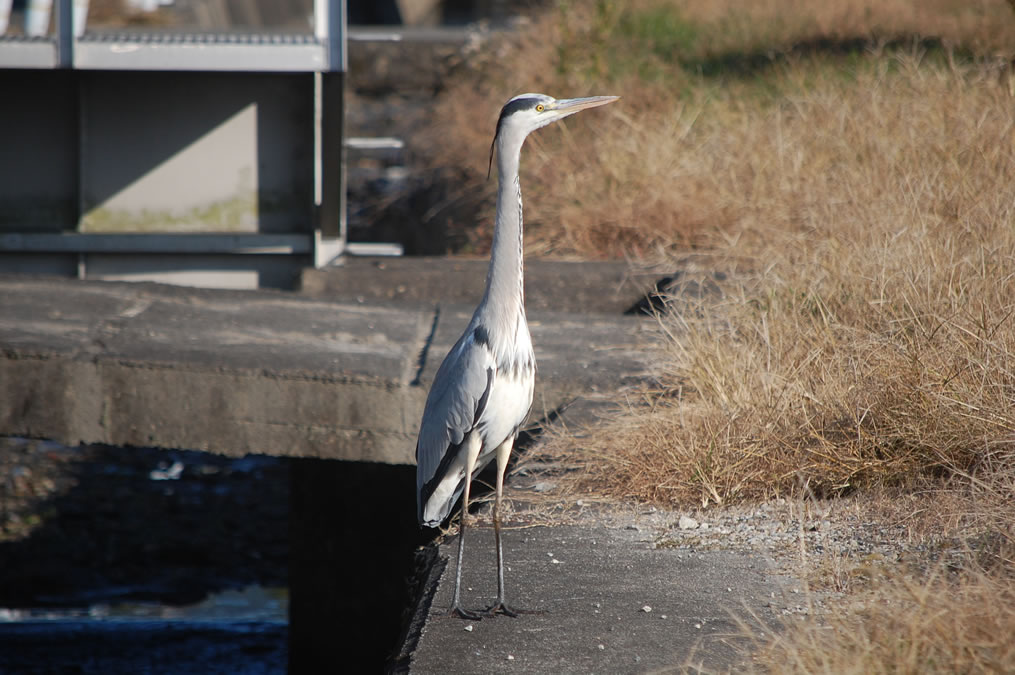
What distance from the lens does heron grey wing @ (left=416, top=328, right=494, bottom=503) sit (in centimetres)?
330

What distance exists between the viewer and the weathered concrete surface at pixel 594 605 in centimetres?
278

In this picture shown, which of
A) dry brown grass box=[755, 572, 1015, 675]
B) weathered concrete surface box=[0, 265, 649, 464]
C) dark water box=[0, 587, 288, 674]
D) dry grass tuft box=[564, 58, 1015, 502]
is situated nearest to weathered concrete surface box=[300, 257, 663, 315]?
dry grass tuft box=[564, 58, 1015, 502]

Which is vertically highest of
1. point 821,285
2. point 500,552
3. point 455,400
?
point 821,285

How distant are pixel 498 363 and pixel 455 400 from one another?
19 cm

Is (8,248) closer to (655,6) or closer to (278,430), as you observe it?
(278,430)

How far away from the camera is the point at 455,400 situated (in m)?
3.34

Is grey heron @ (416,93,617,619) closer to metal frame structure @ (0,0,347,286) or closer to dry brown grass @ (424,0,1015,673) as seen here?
dry brown grass @ (424,0,1015,673)

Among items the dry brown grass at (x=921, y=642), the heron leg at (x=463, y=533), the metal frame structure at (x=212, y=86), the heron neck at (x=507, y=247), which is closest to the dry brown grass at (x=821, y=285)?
the dry brown grass at (x=921, y=642)

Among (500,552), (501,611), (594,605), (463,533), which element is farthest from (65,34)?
(594,605)

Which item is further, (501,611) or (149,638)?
(149,638)

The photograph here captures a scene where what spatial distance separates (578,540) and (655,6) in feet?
47.3

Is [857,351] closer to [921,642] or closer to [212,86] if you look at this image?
[921,642]

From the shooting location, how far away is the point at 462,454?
11.3ft

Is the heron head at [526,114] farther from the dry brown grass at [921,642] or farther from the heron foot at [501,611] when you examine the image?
the dry brown grass at [921,642]
